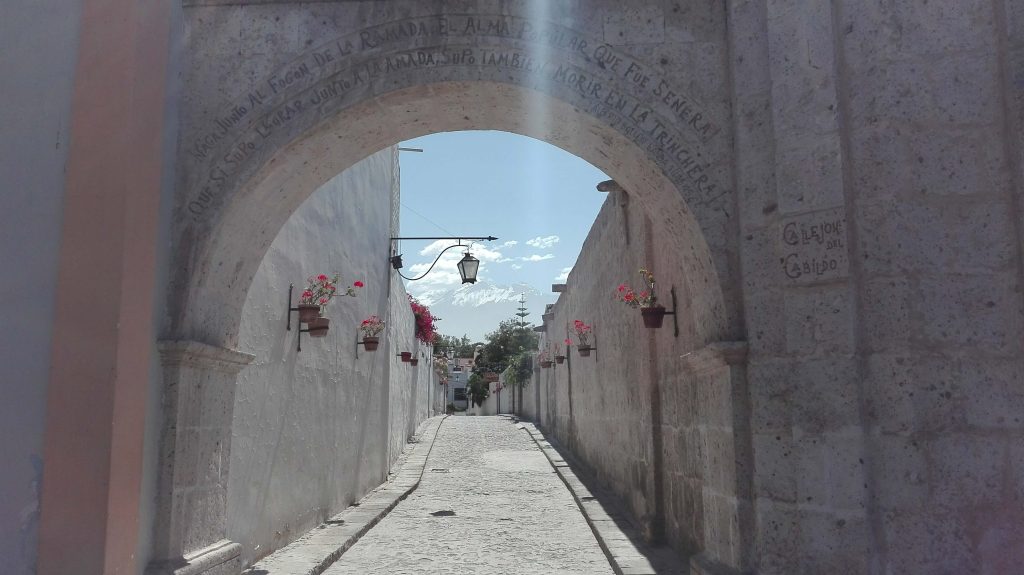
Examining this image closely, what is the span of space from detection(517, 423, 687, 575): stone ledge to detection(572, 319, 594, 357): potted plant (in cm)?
171

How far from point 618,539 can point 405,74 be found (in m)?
4.23

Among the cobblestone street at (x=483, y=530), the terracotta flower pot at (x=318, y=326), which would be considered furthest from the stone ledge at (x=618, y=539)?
the terracotta flower pot at (x=318, y=326)

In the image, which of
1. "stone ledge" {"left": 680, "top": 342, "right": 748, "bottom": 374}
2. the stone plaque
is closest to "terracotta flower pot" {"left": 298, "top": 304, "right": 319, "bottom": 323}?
"stone ledge" {"left": 680, "top": 342, "right": 748, "bottom": 374}

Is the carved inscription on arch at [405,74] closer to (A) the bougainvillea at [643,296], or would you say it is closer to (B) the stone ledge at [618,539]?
(A) the bougainvillea at [643,296]

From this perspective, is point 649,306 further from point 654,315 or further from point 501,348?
point 501,348

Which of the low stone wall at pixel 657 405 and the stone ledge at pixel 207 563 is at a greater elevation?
the low stone wall at pixel 657 405

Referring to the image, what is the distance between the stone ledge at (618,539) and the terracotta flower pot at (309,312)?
2.93m

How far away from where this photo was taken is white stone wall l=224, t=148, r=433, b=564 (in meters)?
5.30

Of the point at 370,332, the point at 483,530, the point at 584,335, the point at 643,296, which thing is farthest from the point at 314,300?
the point at 584,335

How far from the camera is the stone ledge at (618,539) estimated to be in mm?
5262

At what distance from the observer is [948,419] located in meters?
3.11

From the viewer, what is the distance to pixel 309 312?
5.96m

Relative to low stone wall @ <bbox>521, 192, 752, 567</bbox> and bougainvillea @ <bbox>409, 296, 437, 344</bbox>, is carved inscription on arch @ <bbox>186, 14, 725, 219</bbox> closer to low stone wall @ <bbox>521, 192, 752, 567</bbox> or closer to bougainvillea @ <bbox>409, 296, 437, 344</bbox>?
low stone wall @ <bbox>521, 192, 752, 567</bbox>

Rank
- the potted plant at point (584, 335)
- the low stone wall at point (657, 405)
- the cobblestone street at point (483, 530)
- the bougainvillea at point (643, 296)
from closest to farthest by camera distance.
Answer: the low stone wall at point (657, 405)
the bougainvillea at point (643, 296)
the cobblestone street at point (483, 530)
the potted plant at point (584, 335)
